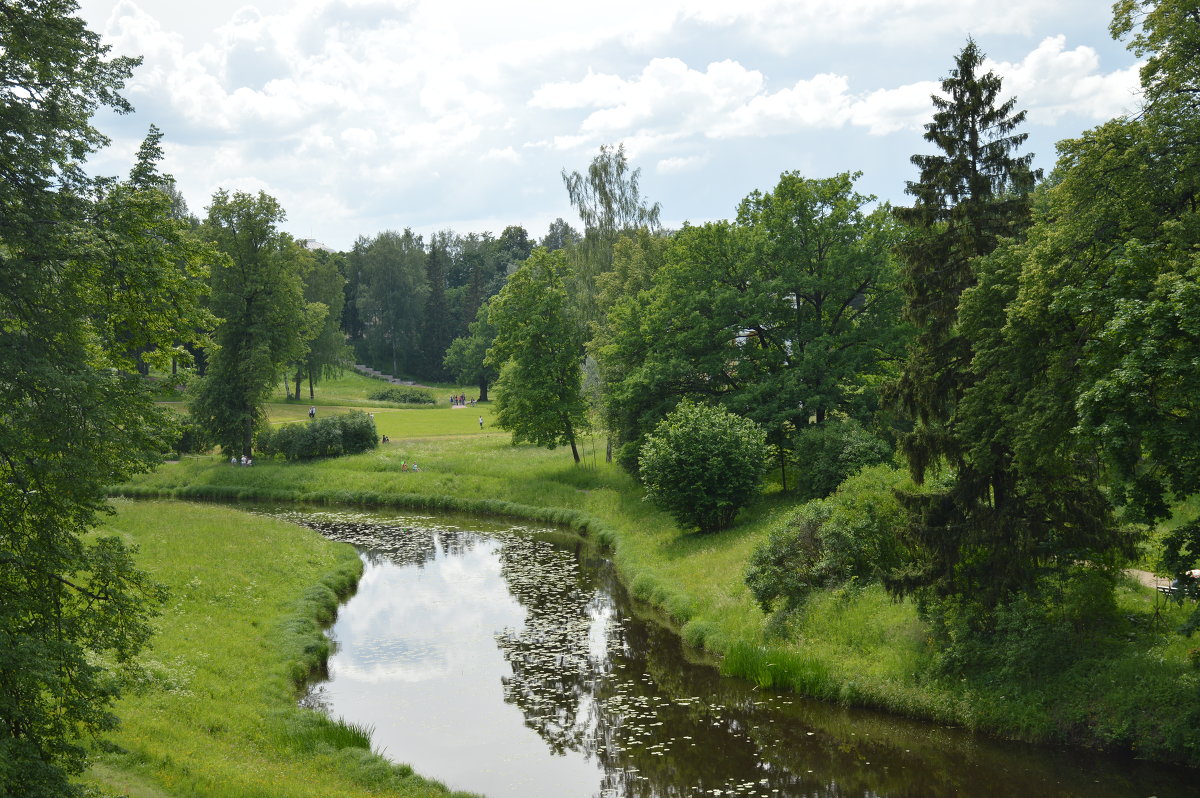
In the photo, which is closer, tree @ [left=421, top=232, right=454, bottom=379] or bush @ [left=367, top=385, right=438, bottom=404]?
bush @ [left=367, top=385, right=438, bottom=404]

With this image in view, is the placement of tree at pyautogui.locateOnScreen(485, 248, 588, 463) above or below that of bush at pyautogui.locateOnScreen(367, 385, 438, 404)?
above

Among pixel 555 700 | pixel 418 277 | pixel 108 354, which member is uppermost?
pixel 418 277

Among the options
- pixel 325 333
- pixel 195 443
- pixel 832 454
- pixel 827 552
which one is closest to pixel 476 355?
pixel 325 333

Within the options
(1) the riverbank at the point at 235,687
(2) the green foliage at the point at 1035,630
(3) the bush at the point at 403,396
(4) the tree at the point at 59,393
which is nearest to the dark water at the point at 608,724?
(1) the riverbank at the point at 235,687

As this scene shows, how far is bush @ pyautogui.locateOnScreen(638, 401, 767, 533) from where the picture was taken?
32562 millimetres

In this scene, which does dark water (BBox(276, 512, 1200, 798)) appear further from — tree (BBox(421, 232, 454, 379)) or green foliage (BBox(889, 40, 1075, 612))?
tree (BBox(421, 232, 454, 379))

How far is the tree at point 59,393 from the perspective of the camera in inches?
393

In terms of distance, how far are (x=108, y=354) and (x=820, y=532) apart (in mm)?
18715

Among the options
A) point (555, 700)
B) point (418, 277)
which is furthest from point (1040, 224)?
point (418, 277)

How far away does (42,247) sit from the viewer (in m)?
10.6

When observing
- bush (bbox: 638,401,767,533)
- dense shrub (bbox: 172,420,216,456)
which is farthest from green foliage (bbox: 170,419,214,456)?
bush (bbox: 638,401,767,533)

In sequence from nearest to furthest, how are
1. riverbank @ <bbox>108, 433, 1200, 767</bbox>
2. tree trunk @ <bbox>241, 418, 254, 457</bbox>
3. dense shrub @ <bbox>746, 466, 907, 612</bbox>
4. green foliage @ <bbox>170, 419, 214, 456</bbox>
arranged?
riverbank @ <bbox>108, 433, 1200, 767</bbox>
dense shrub @ <bbox>746, 466, 907, 612</bbox>
tree trunk @ <bbox>241, 418, 254, 457</bbox>
green foliage @ <bbox>170, 419, 214, 456</bbox>

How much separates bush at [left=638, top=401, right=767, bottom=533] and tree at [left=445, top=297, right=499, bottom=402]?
64.0 m

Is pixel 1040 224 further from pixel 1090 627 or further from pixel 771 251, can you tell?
pixel 771 251
